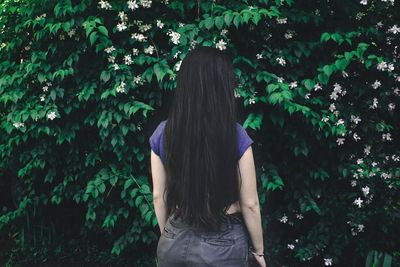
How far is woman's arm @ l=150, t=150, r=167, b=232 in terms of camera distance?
2.27 meters

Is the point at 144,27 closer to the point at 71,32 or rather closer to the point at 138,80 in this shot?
the point at 138,80

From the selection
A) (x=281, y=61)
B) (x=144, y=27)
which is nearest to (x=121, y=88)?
(x=144, y=27)

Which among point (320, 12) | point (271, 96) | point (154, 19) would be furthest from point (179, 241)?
point (320, 12)

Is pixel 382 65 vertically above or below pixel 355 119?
above

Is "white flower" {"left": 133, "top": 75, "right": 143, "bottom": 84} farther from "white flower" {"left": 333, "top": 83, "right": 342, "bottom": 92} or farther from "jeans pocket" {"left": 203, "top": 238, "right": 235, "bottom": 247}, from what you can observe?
"jeans pocket" {"left": 203, "top": 238, "right": 235, "bottom": 247}

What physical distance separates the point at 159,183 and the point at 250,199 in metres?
0.45

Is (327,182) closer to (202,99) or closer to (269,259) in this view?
(269,259)

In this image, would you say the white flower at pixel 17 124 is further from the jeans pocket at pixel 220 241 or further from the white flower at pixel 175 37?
the jeans pocket at pixel 220 241

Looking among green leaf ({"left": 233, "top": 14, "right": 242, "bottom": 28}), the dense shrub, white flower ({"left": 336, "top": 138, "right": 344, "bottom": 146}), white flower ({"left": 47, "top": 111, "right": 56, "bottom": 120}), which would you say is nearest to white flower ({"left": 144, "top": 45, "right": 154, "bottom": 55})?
the dense shrub

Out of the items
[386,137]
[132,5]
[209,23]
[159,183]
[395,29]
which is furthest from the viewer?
[386,137]

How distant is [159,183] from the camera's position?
2311mm

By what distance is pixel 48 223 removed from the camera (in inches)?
205

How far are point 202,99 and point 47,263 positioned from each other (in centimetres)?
369

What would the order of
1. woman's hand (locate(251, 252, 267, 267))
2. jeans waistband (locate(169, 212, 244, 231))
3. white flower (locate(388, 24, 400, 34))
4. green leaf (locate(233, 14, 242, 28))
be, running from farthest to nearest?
white flower (locate(388, 24, 400, 34))
green leaf (locate(233, 14, 242, 28))
woman's hand (locate(251, 252, 267, 267))
jeans waistband (locate(169, 212, 244, 231))
